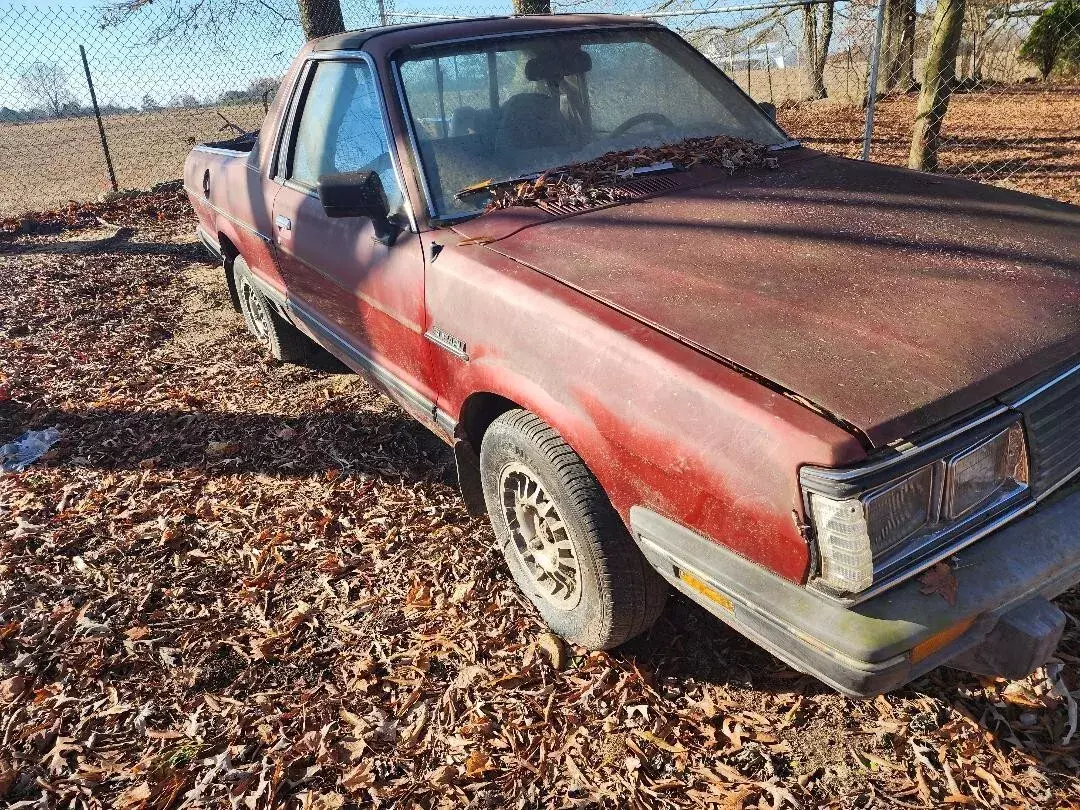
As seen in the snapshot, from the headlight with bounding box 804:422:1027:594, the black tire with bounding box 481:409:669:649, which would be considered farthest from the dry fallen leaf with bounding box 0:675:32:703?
the headlight with bounding box 804:422:1027:594

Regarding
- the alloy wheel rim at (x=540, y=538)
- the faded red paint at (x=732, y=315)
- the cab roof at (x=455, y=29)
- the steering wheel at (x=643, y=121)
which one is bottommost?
the alloy wheel rim at (x=540, y=538)

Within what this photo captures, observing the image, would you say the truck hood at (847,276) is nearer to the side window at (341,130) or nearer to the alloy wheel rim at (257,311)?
the side window at (341,130)

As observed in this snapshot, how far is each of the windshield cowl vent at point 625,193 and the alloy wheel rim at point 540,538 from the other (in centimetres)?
99

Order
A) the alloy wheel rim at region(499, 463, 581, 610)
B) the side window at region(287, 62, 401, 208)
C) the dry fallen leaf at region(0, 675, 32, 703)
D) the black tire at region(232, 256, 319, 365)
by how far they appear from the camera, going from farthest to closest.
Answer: the black tire at region(232, 256, 319, 365) < the side window at region(287, 62, 401, 208) < the dry fallen leaf at region(0, 675, 32, 703) < the alloy wheel rim at region(499, 463, 581, 610)

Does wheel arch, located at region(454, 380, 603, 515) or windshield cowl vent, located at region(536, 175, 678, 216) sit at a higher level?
windshield cowl vent, located at region(536, 175, 678, 216)

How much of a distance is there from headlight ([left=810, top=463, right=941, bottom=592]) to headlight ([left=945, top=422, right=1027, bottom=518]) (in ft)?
0.24

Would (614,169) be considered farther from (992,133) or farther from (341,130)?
(992,133)

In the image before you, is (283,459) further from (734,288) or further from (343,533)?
(734,288)

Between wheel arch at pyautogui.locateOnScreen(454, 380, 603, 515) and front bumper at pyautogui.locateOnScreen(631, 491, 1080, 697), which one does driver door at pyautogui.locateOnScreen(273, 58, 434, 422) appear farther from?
front bumper at pyautogui.locateOnScreen(631, 491, 1080, 697)

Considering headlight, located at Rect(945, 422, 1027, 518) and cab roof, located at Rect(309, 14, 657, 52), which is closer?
headlight, located at Rect(945, 422, 1027, 518)

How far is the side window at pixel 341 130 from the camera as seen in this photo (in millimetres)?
3080

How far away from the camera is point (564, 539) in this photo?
2461 mm

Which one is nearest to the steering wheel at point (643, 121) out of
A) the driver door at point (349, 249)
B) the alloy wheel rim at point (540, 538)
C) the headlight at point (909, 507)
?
the driver door at point (349, 249)

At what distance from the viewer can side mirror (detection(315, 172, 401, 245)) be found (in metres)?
2.72
